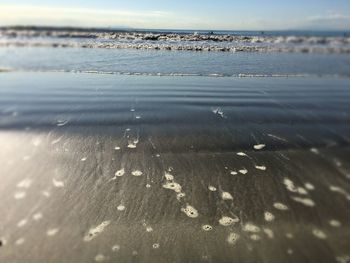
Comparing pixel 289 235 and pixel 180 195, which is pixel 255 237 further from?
pixel 180 195

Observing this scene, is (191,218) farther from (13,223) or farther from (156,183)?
(13,223)

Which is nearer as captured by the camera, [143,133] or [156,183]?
[156,183]

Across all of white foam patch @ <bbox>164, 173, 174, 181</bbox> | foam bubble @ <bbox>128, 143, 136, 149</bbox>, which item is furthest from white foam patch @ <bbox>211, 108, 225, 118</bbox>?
white foam patch @ <bbox>164, 173, 174, 181</bbox>

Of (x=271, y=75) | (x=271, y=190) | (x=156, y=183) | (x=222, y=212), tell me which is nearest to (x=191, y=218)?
(x=222, y=212)

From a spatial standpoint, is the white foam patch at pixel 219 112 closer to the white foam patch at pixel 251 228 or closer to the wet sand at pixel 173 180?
the wet sand at pixel 173 180

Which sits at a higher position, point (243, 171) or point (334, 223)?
point (334, 223)

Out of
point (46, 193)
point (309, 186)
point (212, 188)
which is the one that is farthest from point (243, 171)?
point (46, 193)
